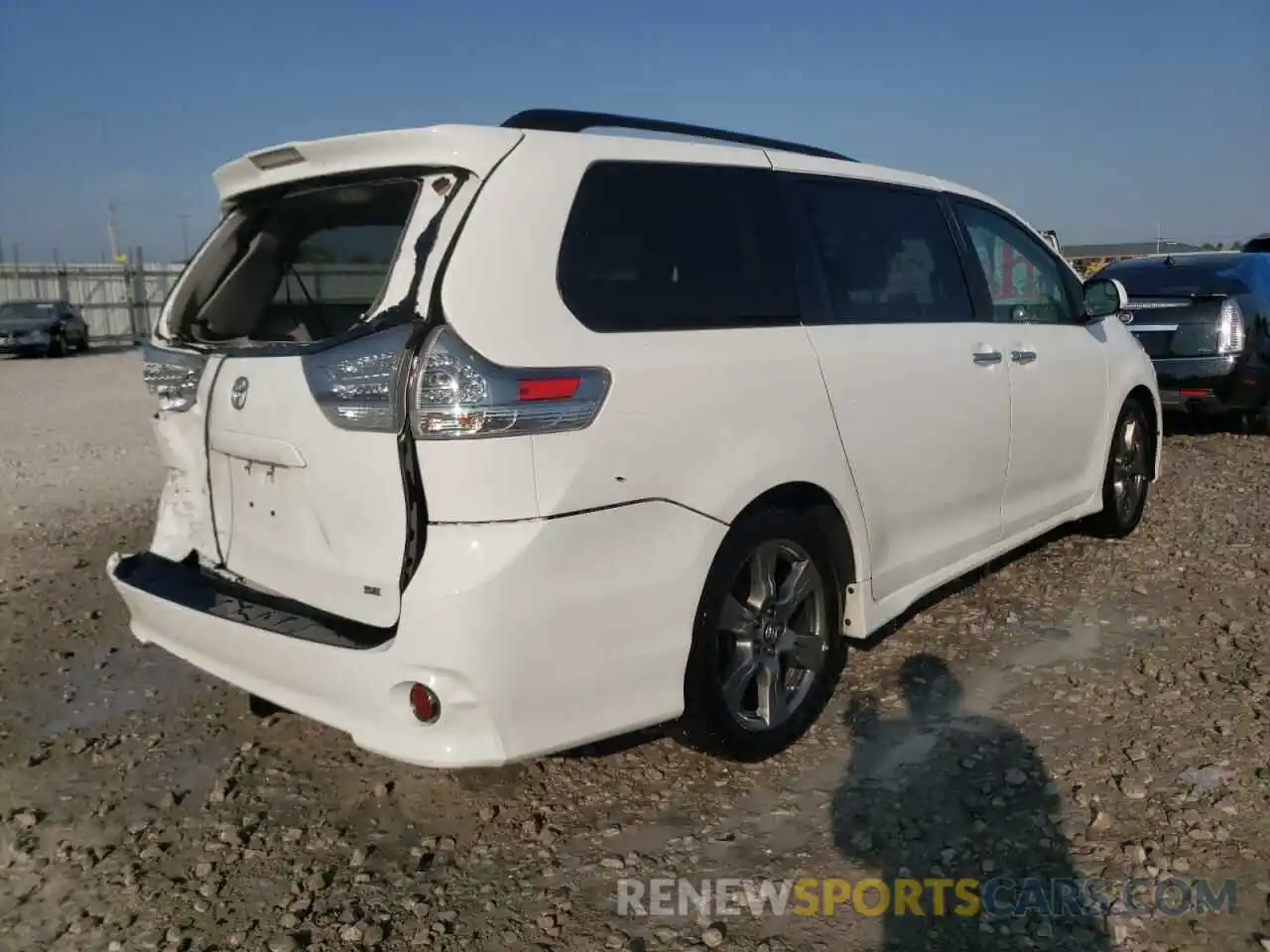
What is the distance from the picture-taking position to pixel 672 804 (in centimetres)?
316

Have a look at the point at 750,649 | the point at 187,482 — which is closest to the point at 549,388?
the point at 750,649

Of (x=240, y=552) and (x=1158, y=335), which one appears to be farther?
(x=1158, y=335)

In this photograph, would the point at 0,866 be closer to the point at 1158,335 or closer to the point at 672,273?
the point at 672,273

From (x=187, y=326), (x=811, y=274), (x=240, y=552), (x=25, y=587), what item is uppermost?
(x=811, y=274)

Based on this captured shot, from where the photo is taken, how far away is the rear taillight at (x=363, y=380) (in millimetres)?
2547

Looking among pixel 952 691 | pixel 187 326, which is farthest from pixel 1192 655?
pixel 187 326

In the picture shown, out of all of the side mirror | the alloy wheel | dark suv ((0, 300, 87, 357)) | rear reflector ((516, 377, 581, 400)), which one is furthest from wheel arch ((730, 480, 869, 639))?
dark suv ((0, 300, 87, 357))

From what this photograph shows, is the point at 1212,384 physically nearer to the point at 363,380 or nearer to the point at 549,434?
the point at 549,434

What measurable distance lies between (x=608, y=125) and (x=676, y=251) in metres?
0.42

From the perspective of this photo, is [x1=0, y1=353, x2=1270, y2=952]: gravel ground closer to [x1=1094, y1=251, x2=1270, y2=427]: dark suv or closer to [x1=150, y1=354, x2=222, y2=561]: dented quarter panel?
[x1=150, y1=354, x2=222, y2=561]: dented quarter panel

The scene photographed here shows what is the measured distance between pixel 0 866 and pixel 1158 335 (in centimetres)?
890

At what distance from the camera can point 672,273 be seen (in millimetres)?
3045

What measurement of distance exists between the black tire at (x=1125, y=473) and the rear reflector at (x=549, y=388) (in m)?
3.79

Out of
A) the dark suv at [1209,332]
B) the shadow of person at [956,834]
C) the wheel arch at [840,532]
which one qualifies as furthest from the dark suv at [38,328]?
the shadow of person at [956,834]
